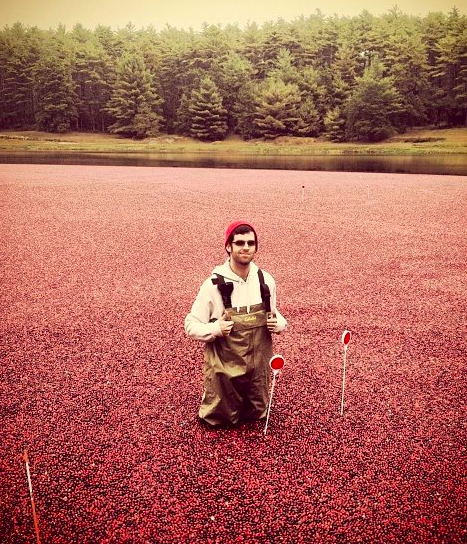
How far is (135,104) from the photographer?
6719 cm

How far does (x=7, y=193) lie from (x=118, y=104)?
57.4 m

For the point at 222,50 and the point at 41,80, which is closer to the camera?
the point at 41,80

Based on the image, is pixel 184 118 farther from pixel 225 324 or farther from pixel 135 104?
pixel 225 324

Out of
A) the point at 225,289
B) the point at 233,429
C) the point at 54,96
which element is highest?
the point at 54,96

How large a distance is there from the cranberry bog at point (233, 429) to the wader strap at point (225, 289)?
3.50ft

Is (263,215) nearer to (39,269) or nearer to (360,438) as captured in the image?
(39,269)

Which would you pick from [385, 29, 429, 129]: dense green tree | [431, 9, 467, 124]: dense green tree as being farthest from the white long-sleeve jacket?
[431, 9, 467, 124]: dense green tree

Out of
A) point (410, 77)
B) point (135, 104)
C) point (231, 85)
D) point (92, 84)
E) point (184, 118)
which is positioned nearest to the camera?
point (410, 77)

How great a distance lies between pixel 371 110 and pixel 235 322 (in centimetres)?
5728

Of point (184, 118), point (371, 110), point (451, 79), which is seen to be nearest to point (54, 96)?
point (184, 118)

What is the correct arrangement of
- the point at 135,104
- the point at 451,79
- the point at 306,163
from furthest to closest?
the point at 135,104, the point at 451,79, the point at 306,163

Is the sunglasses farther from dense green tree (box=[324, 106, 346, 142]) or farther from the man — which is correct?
dense green tree (box=[324, 106, 346, 142])

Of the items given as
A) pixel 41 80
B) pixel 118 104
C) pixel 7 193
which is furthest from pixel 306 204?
pixel 41 80

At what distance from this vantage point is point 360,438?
3451 mm
